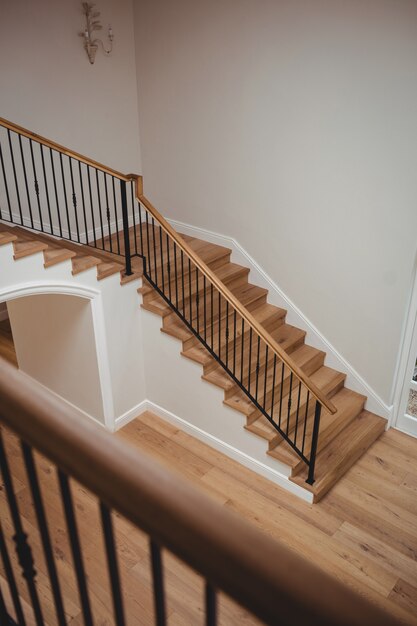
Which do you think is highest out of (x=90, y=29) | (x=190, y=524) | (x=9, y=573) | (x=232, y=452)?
(x=90, y=29)

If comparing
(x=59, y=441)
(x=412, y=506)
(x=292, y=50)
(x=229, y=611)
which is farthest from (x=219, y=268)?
(x=59, y=441)

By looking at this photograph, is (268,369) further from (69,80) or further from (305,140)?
(69,80)

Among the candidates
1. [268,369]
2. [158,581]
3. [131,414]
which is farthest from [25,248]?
[158,581]

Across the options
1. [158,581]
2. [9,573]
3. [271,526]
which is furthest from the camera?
[271,526]

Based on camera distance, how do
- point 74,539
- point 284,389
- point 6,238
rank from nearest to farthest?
1. point 74,539
2. point 6,238
3. point 284,389

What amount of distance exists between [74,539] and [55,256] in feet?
13.7

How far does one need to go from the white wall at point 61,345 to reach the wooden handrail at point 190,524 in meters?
4.69

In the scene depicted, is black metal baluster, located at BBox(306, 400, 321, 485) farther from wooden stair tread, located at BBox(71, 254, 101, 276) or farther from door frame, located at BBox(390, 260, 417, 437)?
wooden stair tread, located at BBox(71, 254, 101, 276)

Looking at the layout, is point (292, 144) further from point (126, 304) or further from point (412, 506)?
point (412, 506)

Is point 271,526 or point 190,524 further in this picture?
point 271,526

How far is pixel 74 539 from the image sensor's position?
0.96 metres

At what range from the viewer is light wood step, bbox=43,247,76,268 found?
484 centimetres

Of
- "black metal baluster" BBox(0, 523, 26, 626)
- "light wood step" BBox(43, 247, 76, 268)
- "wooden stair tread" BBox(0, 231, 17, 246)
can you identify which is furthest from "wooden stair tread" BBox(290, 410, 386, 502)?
"black metal baluster" BBox(0, 523, 26, 626)

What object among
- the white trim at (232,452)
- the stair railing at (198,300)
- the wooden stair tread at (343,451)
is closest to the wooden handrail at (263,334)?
the stair railing at (198,300)
